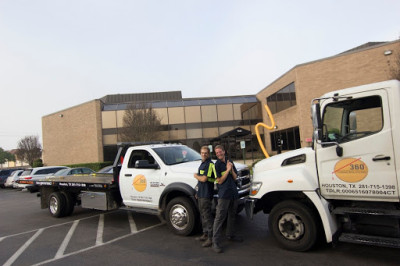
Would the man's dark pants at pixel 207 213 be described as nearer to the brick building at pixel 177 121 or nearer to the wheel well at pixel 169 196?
the wheel well at pixel 169 196

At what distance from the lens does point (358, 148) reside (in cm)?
411

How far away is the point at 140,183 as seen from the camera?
6.58 m

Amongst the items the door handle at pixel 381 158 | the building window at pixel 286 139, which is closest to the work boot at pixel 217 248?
the door handle at pixel 381 158

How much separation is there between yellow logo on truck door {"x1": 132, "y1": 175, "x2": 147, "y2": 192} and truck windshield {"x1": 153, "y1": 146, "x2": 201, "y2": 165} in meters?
0.64

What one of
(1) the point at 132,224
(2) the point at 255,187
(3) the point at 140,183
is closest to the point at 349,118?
(2) the point at 255,187

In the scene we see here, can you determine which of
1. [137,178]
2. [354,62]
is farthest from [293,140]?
[137,178]

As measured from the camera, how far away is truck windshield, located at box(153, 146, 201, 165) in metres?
6.64

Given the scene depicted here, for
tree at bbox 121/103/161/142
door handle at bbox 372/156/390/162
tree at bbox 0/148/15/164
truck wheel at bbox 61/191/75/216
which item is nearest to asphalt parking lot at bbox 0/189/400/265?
truck wheel at bbox 61/191/75/216

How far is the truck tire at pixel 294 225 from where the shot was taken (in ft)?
14.7

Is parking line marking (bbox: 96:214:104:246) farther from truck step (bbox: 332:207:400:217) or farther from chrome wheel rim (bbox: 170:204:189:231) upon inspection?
truck step (bbox: 332:207:400:217)

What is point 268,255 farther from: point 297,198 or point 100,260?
point 100,260

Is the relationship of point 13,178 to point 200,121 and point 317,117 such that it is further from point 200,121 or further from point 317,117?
point 317,117

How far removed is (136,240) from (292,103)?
2126 centimetres

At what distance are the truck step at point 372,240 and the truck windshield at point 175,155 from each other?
3694mm
